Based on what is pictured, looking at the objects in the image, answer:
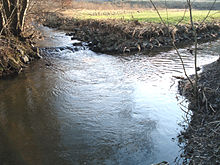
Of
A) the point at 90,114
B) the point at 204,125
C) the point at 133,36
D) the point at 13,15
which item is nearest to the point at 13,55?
the point at 13,15

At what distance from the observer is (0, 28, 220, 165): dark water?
6043 mm

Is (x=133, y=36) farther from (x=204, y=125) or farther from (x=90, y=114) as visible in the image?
(x=204, y=125)

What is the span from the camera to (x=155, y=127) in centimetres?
734

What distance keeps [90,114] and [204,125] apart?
12.5 feet

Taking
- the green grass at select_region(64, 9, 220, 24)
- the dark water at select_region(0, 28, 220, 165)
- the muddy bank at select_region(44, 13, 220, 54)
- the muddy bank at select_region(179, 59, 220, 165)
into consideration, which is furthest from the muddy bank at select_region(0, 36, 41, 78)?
the green grass at select_region(64, 9, 220, 24)

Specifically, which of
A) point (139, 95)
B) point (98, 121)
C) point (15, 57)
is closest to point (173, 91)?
point (139, 95)

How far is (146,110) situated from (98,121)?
1.93 m

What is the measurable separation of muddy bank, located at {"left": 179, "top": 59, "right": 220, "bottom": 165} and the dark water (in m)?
A: 0.46

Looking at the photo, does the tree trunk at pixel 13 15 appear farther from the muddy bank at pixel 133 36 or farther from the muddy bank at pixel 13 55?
the muddy bank at pixel 133 36

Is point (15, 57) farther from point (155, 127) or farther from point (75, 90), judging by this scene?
point (155, 127)

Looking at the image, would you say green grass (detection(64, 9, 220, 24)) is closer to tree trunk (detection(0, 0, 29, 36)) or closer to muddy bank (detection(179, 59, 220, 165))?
tree trunk (detection(0, 0, 29, 36))

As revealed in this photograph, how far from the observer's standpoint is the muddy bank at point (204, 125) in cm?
527

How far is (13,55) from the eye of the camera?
42.5ft

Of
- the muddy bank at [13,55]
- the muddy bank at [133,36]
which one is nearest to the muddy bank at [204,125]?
the muddy bank at [13,55]
